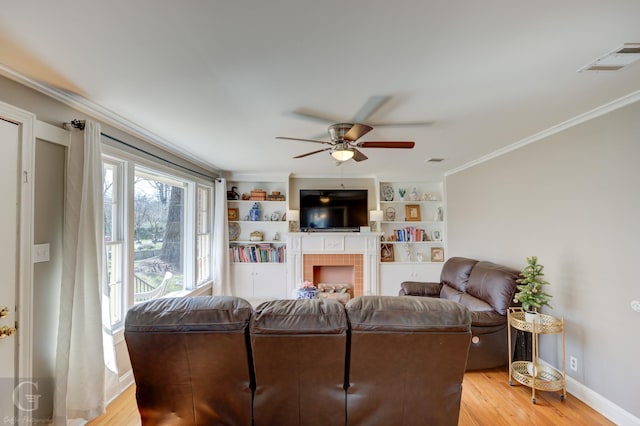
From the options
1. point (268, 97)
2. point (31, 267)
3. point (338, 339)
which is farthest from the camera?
point (268, 97)

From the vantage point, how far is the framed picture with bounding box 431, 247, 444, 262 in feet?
18.0

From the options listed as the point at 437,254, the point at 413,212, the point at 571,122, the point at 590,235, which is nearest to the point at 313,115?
the point at 571,122

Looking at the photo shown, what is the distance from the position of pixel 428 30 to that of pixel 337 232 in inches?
161

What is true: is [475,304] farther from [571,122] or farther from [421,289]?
[571,122]

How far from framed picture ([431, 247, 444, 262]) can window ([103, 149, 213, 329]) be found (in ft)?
13.9

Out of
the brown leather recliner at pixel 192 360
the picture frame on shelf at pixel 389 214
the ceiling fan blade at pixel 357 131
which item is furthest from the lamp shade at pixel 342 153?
the picture frame on shelf at pixel 389 214

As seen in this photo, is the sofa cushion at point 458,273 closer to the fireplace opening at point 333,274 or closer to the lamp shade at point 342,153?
the fireplace opening at point 333,274

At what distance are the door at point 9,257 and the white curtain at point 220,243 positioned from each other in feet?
10.0

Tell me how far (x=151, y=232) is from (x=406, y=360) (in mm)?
3147

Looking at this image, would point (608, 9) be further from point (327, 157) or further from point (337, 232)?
point (337, 232)

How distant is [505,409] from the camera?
2260 mm

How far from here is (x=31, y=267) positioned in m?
1.75

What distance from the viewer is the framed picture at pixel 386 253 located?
5.41 meters

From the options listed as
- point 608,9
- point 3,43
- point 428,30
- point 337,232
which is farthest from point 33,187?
point 337,232
